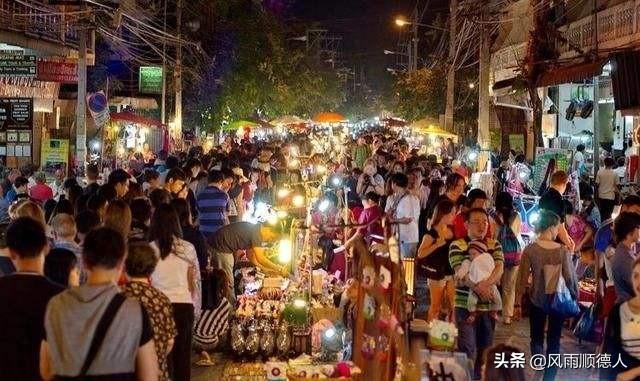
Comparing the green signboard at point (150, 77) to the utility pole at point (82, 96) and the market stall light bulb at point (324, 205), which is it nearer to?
the utility pole at point (82, 96)

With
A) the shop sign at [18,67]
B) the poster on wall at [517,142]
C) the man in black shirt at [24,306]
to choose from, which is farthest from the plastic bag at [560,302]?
the poster on wall at [517,142]

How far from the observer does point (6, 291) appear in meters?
5.26

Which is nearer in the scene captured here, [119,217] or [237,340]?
[119,217]

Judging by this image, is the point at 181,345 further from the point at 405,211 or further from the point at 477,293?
the point at 405,211

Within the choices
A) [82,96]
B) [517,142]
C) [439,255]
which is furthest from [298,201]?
[517,142]

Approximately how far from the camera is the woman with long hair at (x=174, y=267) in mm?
7480

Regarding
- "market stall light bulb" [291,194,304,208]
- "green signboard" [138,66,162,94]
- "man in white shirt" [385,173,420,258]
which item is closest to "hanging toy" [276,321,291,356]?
"man in white shirt" [385,173,420,258]

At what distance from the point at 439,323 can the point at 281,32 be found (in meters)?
44.7

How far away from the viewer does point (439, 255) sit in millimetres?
10148

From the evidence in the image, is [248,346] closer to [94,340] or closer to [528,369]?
[528,369]

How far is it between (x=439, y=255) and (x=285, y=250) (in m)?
2.29

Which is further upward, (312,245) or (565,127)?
(565,127)

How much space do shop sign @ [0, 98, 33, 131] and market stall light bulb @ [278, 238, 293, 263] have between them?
39.5 feet

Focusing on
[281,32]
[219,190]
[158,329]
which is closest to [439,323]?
[158,329]
